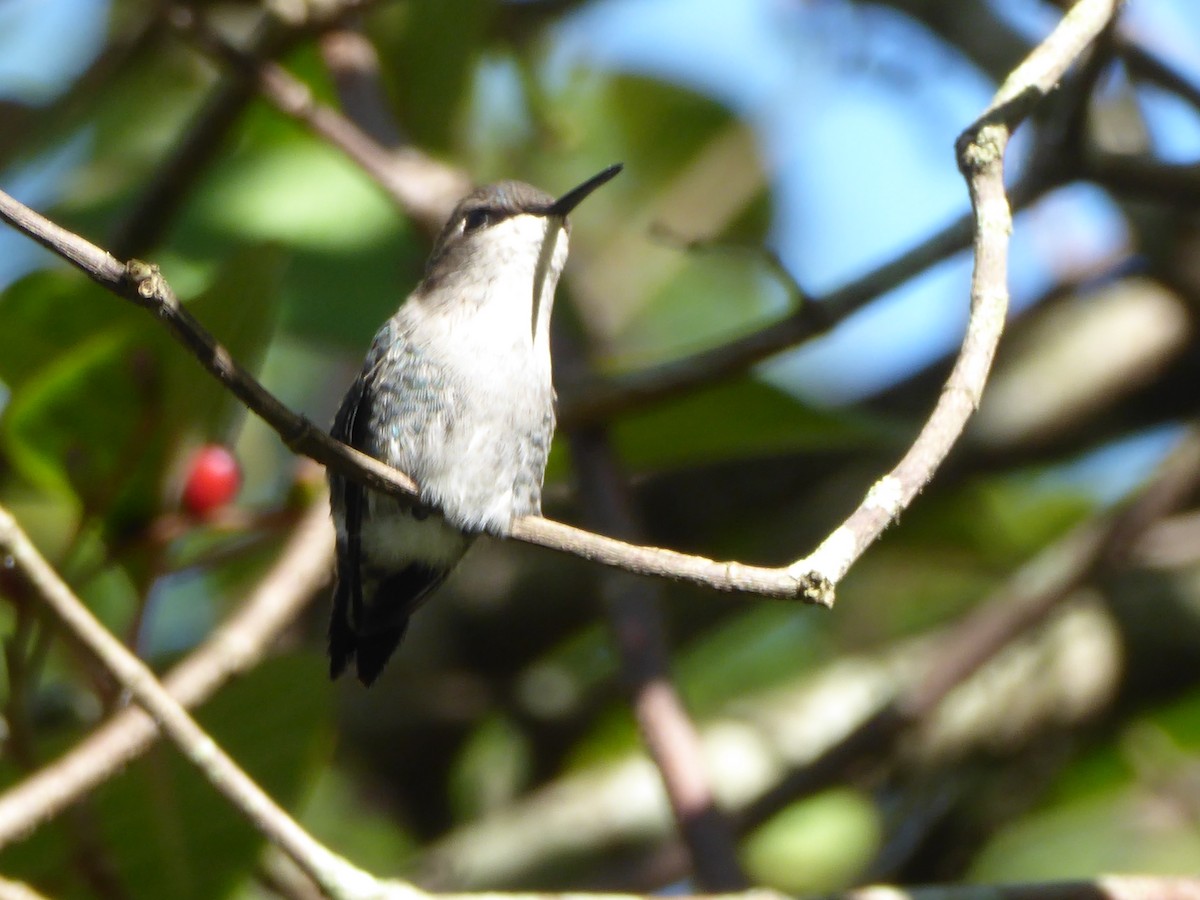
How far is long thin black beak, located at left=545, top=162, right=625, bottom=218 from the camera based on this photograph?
8.45ft

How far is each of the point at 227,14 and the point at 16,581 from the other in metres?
2.80

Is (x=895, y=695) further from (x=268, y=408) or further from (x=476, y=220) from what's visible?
(x=268, y=408)

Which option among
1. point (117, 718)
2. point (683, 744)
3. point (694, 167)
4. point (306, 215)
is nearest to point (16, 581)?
point (117, 718)

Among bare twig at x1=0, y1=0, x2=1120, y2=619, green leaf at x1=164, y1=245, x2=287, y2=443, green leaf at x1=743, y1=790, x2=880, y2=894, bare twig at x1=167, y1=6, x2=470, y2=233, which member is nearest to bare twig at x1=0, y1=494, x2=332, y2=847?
green leaf at x1=164, y1=245, x2=287, y2=443

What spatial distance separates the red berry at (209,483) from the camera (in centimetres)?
298

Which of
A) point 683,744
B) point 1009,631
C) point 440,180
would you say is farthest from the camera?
point 440,180

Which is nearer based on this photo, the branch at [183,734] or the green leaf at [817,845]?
the branch at [183,734]

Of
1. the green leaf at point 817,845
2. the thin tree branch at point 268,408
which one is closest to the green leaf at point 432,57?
the green leaf at point 817,845

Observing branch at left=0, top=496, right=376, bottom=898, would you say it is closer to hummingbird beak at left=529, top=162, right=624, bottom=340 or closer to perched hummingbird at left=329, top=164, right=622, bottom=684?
perched hummingbird at left=329, top=164, right=622, bottom=684

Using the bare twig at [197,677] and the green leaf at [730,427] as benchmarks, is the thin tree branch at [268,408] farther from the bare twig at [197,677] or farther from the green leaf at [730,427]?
the green leaf at [730,427]

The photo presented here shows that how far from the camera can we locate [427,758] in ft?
14.1

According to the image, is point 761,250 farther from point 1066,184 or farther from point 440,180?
point 440,180

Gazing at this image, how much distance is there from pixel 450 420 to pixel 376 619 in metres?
0.44

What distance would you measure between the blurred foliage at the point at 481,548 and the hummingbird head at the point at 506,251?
26 centimetres
